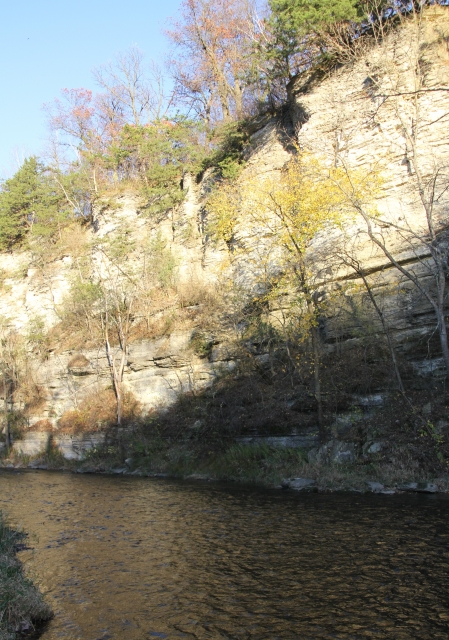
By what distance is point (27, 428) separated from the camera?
26766mm

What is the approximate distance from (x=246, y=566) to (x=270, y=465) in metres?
8.13

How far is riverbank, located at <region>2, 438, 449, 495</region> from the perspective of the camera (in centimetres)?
1321

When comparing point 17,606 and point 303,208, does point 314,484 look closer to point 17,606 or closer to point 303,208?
point 303,208

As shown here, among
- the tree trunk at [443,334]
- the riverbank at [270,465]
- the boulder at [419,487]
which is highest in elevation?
the tree trunk at [443,334]

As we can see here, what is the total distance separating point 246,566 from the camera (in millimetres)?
8031

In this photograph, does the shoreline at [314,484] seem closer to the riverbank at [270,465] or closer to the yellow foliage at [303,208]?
the riverbank at [270,465]

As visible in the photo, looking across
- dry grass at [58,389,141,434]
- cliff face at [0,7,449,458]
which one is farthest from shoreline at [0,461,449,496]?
cliff face at [0,7,449,458]

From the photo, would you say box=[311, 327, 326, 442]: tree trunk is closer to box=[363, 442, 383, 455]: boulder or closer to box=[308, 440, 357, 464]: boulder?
box=[308, 440, 357, 464]: boulder

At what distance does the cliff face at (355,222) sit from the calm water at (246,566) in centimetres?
755

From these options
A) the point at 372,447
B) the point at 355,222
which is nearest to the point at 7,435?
the point at 372,447

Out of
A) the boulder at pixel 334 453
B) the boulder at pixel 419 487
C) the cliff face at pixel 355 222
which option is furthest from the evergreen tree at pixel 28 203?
the boulder at pixel 419 487

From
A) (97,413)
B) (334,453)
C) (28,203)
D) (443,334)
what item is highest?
(28,203)

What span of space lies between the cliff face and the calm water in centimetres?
755

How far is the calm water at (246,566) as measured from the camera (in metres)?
6.00
